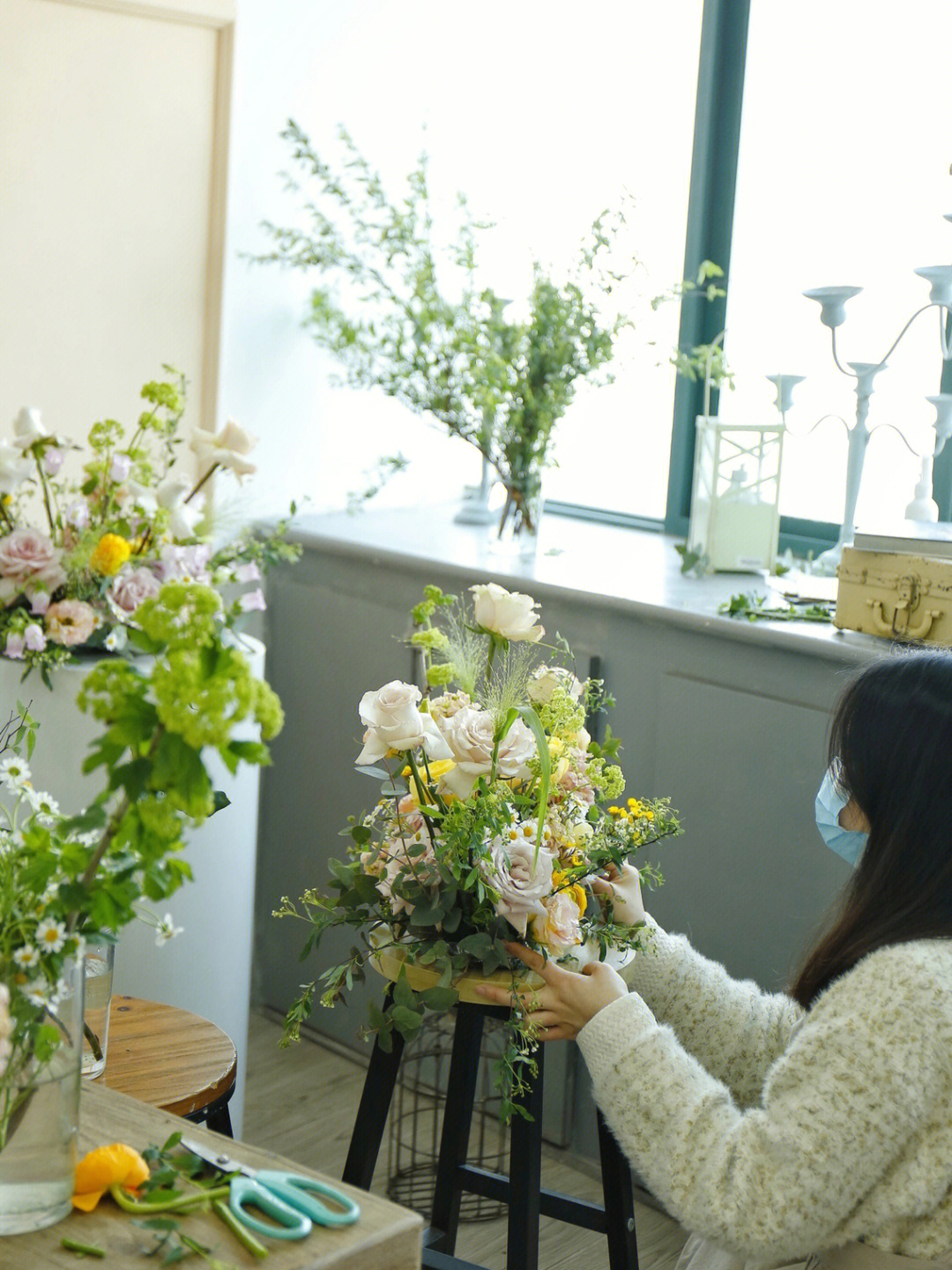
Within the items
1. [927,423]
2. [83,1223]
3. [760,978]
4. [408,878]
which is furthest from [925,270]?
[83,1223]

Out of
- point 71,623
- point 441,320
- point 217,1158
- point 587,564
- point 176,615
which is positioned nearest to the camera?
point 176,615

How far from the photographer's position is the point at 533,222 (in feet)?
11.1

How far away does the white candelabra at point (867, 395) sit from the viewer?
2.41 meters

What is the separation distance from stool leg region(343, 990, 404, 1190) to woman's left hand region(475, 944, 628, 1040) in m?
0.20

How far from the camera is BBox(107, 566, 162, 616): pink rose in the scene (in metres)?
1.93

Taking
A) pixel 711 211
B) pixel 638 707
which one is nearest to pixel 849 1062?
pixel 638 707

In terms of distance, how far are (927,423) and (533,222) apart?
3.57 ft

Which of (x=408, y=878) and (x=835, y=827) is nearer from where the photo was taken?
(x=408, y=878)

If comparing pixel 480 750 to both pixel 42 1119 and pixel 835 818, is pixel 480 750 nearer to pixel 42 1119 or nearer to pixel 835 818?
pixel 835 818

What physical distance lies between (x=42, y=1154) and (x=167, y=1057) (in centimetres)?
77

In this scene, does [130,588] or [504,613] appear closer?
[504,613]

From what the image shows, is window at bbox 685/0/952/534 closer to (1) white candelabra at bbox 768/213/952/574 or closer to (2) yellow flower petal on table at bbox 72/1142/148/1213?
(1) white candelabra at bbox 768/213/952/574

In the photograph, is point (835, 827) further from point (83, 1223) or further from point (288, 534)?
point (288, 534)

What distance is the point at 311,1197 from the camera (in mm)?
987
